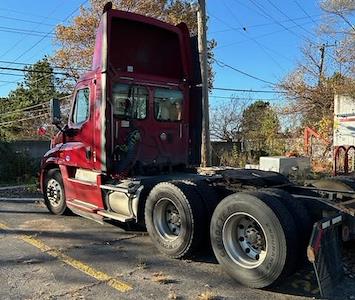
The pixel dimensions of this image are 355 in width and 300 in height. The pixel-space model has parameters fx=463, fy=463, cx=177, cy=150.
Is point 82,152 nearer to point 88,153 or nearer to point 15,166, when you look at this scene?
point 88,153

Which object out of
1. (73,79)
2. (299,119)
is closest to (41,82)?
(73,79)

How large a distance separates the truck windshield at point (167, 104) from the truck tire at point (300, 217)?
358cm

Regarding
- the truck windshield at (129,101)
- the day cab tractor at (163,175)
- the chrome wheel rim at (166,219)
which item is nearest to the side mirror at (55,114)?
the day cab tractor at (163,175)

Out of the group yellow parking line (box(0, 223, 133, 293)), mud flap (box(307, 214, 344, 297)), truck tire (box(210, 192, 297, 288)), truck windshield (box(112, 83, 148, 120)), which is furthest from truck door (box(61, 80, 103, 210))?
mud flap (box(307, 214, 344, 297))

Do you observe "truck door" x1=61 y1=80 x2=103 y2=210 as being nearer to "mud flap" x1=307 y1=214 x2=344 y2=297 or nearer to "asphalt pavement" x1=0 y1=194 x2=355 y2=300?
"asphalt pavement" x1=0 y1=194 x2=355 y2=300

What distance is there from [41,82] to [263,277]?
47748 millimetres

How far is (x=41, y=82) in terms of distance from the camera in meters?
49.4

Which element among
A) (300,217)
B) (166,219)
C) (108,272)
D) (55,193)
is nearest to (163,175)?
(166,219)

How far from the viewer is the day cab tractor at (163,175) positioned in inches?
207

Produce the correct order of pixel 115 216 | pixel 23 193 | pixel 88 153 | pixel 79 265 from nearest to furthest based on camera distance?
pixel 79 265, pixel 115 216, pixel 88 153, pixel 23 193

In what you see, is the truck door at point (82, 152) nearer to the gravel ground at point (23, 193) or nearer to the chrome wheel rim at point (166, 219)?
the chrome wheel rim at point (166, 219)

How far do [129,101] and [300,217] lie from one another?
157 inches

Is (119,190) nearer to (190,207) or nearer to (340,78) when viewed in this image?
(190,207)

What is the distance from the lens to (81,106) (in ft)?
28.2
